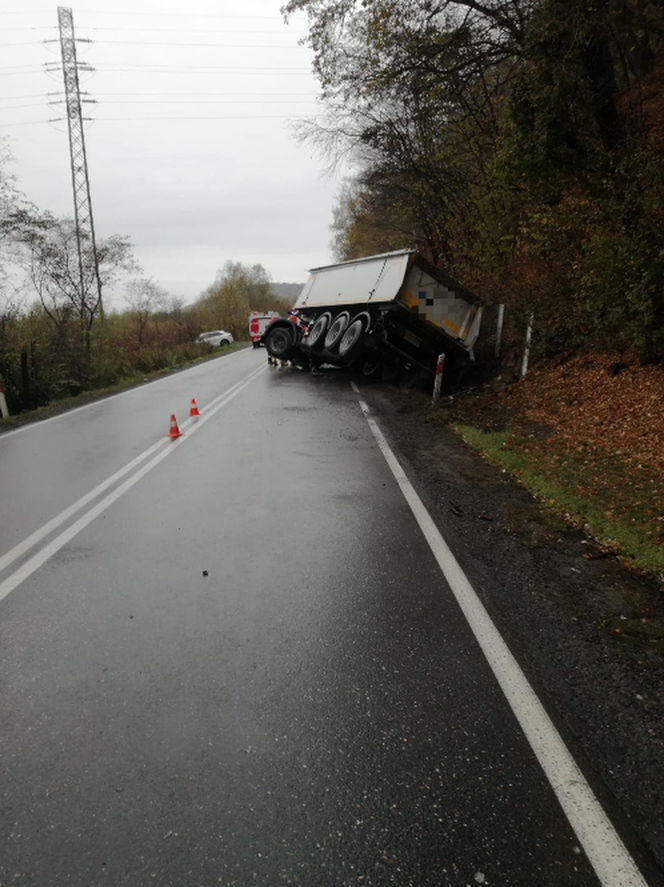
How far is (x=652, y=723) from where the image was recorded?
267 cm

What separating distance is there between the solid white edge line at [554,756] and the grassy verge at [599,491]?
5.22 ft

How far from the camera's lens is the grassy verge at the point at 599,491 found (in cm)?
473

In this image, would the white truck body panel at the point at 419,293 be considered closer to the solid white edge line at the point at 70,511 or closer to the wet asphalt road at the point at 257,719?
the solid white edge line at the point at 70,511

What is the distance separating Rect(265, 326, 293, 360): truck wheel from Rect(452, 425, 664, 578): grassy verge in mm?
10946

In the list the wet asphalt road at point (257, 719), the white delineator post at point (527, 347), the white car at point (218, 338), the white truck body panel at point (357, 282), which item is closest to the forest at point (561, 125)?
the white delineator post at point (527, 347)

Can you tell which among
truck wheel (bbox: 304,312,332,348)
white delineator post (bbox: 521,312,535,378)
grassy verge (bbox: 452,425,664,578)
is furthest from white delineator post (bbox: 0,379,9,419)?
white delineator post (bbox: 521,312,535,378)

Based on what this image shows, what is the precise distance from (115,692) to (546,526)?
392cm

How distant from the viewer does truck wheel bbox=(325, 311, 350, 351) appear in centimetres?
1546

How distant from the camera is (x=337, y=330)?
620 inches

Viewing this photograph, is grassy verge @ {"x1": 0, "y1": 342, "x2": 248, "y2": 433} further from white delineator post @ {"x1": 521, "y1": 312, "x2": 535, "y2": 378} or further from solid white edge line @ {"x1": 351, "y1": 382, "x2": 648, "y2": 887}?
white delineator post @ {"x1": 521, "y1": 312, "x2": 535, "y2": 378}

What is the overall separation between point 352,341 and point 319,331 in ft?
8.46

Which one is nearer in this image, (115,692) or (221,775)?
(221,775)

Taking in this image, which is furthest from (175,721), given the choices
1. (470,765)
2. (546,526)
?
(546,526)

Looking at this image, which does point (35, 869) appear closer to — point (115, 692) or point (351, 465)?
point (115, 692)
